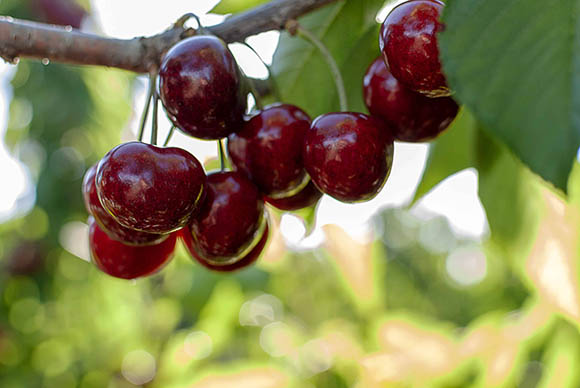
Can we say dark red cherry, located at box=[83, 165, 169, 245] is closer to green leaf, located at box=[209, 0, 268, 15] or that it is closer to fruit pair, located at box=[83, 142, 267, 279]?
fruit pair, located at box=[83, 142, 267, 279]

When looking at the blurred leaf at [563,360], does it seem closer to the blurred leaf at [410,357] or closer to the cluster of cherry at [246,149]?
the blurred leaf at [410,357]

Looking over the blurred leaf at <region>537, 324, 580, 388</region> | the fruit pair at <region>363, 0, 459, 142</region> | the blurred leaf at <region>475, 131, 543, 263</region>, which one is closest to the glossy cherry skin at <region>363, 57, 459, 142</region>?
the fruit pair at <region>363, 0, 459, 142</region>

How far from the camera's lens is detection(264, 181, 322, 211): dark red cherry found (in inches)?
36.3

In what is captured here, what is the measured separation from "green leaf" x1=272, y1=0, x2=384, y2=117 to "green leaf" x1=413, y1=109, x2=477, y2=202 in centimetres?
18

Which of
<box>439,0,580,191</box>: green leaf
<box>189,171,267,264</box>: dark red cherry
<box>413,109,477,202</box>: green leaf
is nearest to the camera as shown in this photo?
<box>439,0,580,191</box>: green leaf

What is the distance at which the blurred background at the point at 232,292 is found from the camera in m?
1.04

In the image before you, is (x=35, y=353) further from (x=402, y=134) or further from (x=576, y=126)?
(x=576, y=126)

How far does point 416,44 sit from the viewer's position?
2.24 feet

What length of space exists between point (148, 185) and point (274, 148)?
191 mm

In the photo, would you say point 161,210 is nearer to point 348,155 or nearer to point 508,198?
point 348,155

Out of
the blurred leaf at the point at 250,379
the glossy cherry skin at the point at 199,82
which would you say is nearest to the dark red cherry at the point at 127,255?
the glossy cherry skin at the point at 199,82

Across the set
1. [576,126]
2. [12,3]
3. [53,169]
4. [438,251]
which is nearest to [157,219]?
[576,126]

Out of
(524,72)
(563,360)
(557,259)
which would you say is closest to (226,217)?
(524,72)

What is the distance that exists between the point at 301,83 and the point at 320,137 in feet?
1.03
